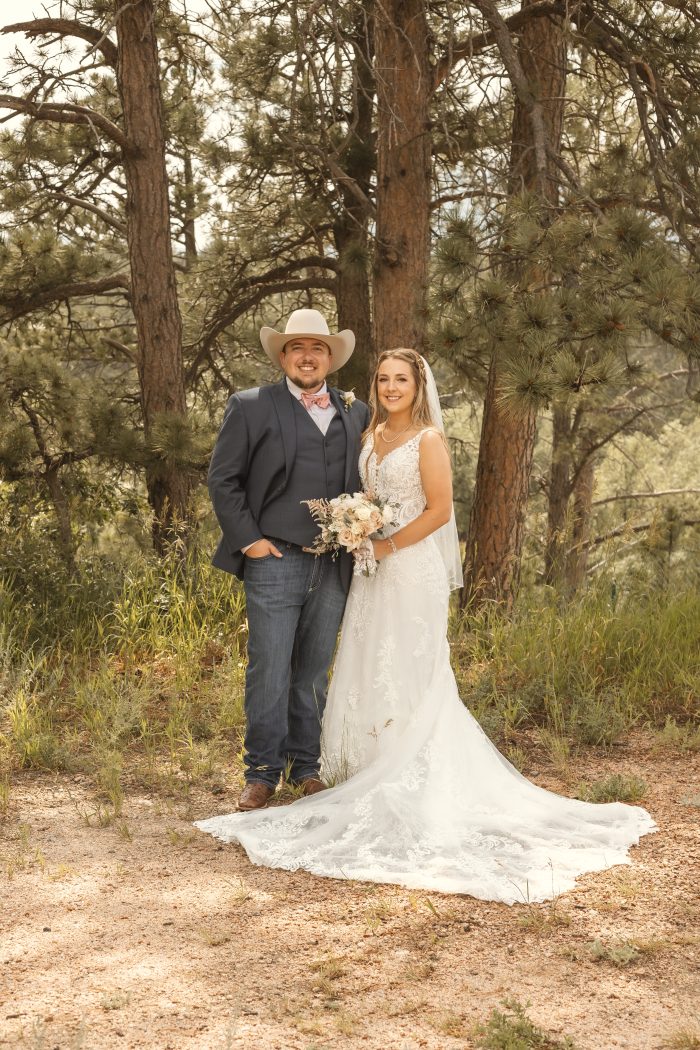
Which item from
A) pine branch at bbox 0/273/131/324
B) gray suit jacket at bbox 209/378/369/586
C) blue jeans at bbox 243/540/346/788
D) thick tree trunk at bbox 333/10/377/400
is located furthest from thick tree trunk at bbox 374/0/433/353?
blue jeans at bbox 243/540/346/788

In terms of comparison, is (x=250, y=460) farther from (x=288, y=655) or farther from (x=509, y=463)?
(x=509, y=463)

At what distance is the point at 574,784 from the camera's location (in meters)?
4.94

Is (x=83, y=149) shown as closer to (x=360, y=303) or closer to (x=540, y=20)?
(x=360, y=303)

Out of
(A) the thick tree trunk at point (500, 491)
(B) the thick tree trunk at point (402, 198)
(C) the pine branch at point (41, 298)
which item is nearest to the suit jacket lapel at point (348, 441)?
(B) the thick tree trunk at point (402, 198)

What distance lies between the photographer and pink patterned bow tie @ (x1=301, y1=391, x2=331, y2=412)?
4621mm

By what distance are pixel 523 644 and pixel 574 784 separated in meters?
1.30

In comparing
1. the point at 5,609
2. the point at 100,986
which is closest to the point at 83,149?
the point at 5,609

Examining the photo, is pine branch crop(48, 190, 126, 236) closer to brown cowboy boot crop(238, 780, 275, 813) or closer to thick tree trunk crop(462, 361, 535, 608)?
thick tree trunk crop(462, 361, 535, 608)

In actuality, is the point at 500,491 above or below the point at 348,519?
above

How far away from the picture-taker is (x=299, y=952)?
3.30m

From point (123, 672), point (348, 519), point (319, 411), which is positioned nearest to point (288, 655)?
point (348, 519)

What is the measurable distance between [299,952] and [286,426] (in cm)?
219

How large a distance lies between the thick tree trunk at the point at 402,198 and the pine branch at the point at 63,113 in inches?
81.0

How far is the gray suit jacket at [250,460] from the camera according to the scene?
447cm
